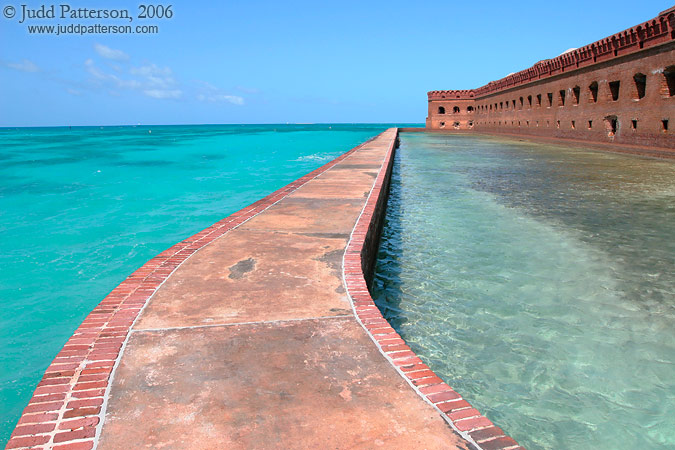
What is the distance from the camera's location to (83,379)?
8.51ft

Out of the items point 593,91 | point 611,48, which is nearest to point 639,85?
point 611,48

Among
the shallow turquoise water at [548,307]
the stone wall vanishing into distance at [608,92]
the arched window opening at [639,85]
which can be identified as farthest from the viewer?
the arched window opening at [639,85]

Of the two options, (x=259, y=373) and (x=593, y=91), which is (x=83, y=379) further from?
(x=593, y=91)

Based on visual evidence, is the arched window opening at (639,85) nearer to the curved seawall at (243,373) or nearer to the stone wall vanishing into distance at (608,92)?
the stone wall vanishing into distance at (608,92)

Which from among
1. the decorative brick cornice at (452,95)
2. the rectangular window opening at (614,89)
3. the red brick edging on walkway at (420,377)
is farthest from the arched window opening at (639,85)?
the decorative brick cornice at (452,95)

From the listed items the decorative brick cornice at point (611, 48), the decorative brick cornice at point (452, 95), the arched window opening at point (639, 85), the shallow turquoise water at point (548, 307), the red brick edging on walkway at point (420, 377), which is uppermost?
the decorative brick cornice at point (452, 95)

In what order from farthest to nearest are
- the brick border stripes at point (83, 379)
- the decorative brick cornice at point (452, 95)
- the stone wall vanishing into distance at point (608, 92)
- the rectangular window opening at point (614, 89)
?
1. the decorative brick cornice at point (452, 95)
2. the rectangular window opening at point (614, 89)
3. the stone wall vanishing into distance at point (608, 92)
4. the brick border stripes at point (83, 379)

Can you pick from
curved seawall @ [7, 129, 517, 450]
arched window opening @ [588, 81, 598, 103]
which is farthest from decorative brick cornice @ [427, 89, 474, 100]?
curved seawall @ [7, 129, 517, 450]

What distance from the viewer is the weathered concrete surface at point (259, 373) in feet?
7.10

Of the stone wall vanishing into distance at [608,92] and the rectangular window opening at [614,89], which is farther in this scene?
the rectangular window opening at [614,89]

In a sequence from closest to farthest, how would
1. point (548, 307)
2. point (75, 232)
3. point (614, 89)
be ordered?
point (548, 307), point (75, 232), point (614, 89)

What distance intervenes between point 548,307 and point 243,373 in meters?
3.54

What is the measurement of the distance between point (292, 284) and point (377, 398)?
1.75 meters

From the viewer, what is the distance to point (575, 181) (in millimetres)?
12930
